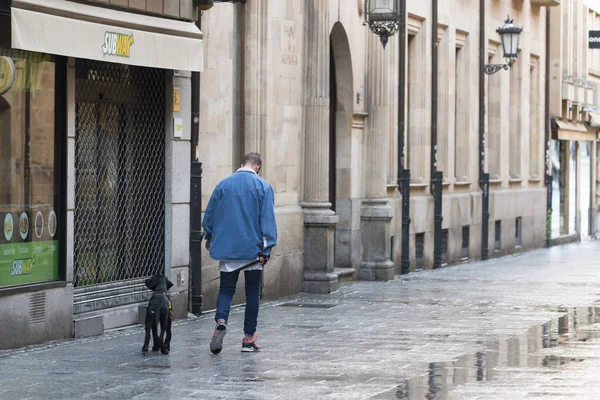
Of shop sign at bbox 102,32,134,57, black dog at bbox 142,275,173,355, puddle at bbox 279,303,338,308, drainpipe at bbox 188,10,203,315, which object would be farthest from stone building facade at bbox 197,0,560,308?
black dog at bbox 142,275,173,355

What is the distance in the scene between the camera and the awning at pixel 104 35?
12.8 m

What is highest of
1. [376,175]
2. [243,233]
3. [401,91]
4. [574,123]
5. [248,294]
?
[574,123]

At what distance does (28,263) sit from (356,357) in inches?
124

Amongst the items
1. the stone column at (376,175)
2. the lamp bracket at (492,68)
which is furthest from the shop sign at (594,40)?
the stone column at (376,175)

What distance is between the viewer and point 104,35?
14.0 meters

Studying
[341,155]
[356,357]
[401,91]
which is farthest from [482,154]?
[356,357]

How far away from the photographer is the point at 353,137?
2295cm

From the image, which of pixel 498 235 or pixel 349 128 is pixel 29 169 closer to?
pixel 349 128

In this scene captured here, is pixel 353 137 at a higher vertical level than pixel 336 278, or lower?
higher

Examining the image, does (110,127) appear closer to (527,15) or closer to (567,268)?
(567,268)

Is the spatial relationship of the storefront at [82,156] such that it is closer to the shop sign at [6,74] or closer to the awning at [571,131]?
the shop sign at [6,74]

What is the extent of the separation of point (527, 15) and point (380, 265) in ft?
50.9

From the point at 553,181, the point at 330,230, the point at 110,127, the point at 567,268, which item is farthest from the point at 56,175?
the point at 553,181

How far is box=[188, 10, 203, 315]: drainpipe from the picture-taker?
16.4 meters
